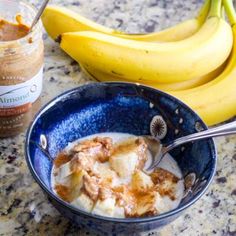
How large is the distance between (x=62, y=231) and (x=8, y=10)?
391 mm

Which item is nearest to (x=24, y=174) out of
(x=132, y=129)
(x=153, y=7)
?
(x=132, y=129)

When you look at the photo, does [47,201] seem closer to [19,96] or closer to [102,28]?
[19,96]

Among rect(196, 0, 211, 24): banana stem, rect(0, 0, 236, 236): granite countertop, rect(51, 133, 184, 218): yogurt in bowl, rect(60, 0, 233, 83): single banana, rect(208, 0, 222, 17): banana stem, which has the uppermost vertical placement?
rect(208, 0, 222, 17): banana stem

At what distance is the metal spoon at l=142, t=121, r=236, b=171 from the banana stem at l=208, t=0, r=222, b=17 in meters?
0.29

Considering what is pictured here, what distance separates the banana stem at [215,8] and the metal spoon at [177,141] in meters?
0.29

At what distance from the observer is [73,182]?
851mm

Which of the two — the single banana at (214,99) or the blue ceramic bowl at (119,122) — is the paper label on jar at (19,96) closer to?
the blue ceramic bowl at (119,122)

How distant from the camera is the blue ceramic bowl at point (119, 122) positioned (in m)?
0.88

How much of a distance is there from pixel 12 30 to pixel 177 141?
325 mm

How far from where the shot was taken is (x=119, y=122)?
1.00 meters

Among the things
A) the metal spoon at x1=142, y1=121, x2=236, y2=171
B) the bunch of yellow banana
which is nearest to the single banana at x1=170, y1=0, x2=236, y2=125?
the bunch of yellow banana

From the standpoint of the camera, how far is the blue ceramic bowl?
0.88m

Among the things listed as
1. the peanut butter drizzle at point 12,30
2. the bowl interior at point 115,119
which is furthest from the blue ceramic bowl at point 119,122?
the peanut butter drizzle at point 12,30

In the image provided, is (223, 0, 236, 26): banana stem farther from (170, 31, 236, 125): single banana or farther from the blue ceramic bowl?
the blue ceramic bowl
